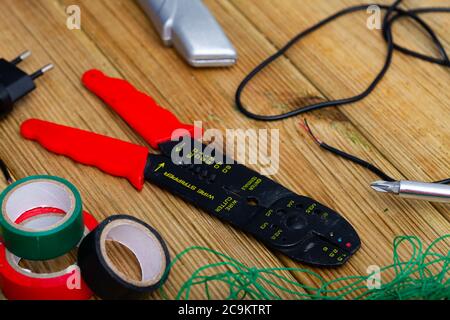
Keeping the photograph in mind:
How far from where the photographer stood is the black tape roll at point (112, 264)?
1.82ft

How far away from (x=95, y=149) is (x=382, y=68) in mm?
362

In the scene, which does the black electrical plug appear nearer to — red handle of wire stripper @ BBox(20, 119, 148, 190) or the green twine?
red handle of wire stripper @ BBox(20, 119, 148, 190)

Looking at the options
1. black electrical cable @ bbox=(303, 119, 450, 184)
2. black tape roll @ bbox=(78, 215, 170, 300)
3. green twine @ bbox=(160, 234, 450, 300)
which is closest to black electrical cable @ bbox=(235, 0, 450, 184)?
black electrical cable @ bbox=(303, 119, 450, 184)

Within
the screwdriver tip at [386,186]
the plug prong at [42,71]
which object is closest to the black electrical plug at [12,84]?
the plug prong at [42,71]

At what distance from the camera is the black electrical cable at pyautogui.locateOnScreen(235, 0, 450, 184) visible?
728 millimetres

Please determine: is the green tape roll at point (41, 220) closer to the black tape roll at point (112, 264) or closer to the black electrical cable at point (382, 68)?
the black tape roll at point (112, 264)

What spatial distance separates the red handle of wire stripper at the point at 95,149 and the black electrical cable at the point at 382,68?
15cm

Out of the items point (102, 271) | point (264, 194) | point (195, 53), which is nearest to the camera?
point (102, 271)

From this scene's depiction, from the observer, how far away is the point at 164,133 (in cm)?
71

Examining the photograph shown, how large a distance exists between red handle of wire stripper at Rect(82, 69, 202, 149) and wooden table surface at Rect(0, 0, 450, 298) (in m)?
0.01

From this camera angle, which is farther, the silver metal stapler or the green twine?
the silver metal stapler
